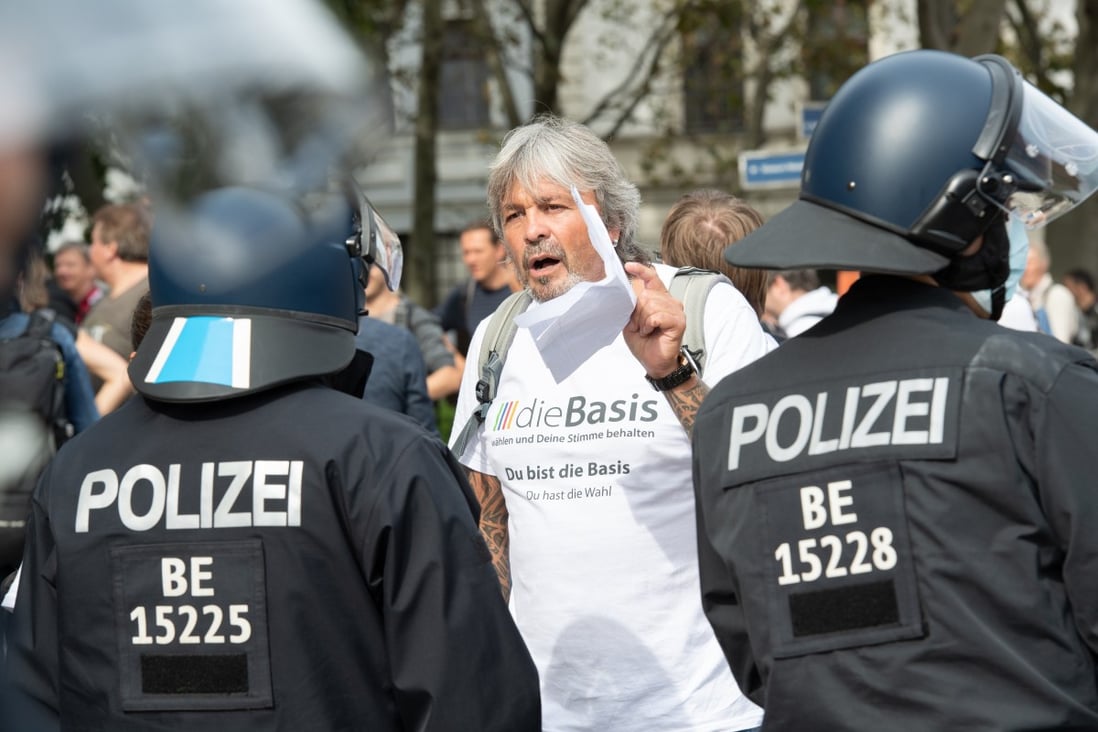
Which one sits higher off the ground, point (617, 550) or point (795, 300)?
point (617, 550)

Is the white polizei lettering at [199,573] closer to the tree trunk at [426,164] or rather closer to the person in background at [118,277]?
the person in background at [118,277]

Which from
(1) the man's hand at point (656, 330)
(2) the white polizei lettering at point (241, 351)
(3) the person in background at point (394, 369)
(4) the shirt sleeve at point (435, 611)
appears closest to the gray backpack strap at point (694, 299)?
(1) the man's hand at point (656, 330)

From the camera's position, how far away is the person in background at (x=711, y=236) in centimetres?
404

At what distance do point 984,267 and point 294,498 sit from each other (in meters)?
1.08

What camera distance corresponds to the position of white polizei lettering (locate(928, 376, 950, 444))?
6.72ft

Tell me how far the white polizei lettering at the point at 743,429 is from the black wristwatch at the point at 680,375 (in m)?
0.75

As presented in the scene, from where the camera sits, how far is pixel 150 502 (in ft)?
7.33

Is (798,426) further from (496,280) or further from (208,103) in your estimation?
(496,280)

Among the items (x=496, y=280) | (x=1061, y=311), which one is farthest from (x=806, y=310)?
(x=1061, y=311)

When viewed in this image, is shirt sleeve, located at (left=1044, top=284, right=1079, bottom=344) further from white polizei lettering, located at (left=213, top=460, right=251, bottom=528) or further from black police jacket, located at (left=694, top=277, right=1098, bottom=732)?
white polizei lettering, located at (left=213, top=460, right=251, bottom=528)

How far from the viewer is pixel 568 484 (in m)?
3.12

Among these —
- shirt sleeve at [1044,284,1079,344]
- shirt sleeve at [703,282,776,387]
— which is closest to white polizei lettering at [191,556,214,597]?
shirt sleeve at [703,282,776,387]

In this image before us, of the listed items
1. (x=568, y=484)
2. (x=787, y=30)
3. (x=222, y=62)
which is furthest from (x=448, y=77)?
(x=222, y=62)

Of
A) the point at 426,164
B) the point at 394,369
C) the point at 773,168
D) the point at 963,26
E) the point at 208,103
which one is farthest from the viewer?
the point at 426,164
